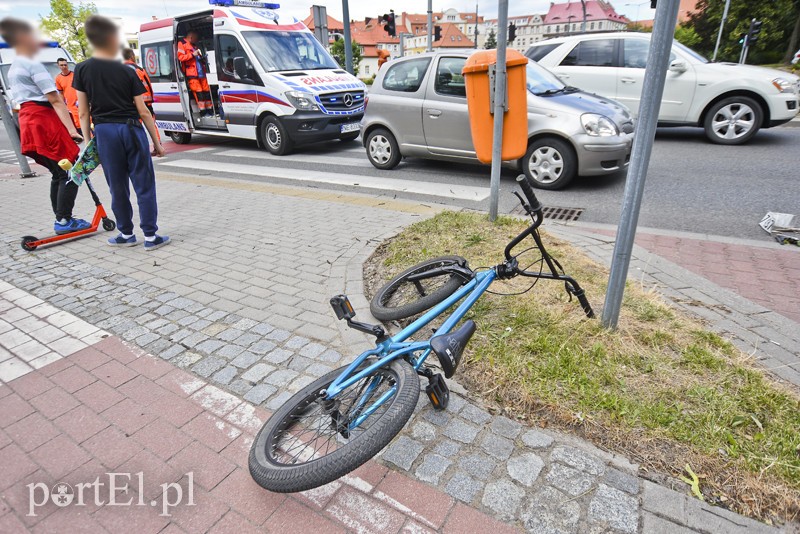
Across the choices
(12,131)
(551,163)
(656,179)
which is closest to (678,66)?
(656,179)

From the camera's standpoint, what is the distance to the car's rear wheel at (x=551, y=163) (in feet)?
20.8

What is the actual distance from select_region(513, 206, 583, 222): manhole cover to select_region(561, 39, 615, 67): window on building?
5299mm

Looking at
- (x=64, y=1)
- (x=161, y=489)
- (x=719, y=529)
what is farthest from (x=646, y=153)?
(x=64, y=1)

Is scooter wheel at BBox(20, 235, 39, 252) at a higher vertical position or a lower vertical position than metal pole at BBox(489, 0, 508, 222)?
A: lower

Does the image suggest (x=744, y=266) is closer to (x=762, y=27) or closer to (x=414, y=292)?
Result: (x=414, y=292)

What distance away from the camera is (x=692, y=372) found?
2.56 meters

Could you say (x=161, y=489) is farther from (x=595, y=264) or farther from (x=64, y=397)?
(x=595, y=264)

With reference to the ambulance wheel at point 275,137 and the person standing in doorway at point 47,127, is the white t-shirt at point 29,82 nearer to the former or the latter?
the person standing in doorway at point 47,127

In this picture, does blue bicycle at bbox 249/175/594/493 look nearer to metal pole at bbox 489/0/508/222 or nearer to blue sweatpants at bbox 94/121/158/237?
metal pole at bbox 489/0/508/222

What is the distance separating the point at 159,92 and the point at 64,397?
11773 mm

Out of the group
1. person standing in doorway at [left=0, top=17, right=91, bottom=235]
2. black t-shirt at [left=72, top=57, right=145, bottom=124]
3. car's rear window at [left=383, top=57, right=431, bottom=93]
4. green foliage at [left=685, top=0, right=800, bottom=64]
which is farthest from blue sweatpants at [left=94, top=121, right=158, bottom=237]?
green foliage at [left=685, top=0, right=800, bottom=64]

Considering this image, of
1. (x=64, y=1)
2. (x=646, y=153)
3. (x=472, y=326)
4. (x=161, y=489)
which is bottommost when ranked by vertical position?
(x=161, y=489)

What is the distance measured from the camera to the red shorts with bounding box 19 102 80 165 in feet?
16.0

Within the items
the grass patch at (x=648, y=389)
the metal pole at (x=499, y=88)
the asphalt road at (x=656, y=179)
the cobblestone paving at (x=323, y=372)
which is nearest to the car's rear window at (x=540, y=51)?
the asphalt road at (x=656, y=179)
